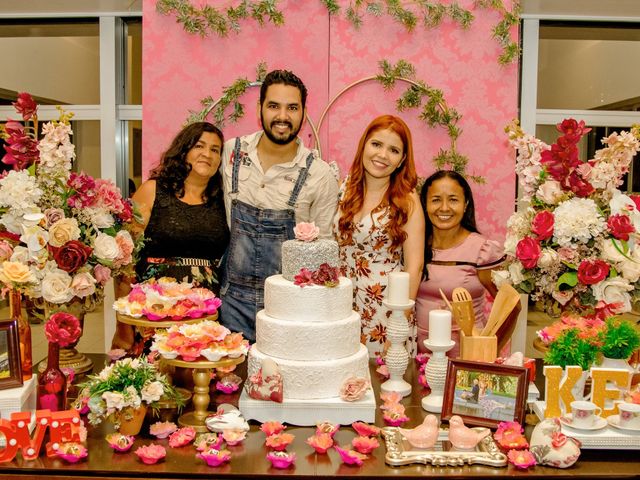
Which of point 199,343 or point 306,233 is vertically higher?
point 306,233

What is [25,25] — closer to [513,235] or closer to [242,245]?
[242,245]

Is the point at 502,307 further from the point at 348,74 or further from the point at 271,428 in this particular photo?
A: the point at 348,74

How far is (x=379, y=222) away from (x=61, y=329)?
5.23 ft

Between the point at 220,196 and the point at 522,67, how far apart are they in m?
2.63

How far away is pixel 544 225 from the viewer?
8.05 feet

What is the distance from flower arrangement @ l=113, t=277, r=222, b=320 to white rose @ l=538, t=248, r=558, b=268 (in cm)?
118

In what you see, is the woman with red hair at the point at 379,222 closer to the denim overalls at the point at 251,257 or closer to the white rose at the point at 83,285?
the denim overalls at the point at 251,257

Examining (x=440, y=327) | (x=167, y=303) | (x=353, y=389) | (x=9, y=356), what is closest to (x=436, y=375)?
(x=440, y=327)

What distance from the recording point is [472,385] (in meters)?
2.04

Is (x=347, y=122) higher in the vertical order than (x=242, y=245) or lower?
higher

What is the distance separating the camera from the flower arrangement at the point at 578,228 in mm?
2404

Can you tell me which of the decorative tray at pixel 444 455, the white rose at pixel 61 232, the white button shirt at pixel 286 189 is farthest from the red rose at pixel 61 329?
the white button shirt at pixel 286 189

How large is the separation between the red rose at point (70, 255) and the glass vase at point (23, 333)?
17 centimetres

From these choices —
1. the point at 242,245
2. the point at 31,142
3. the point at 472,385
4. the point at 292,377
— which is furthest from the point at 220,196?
the point at 472,385
